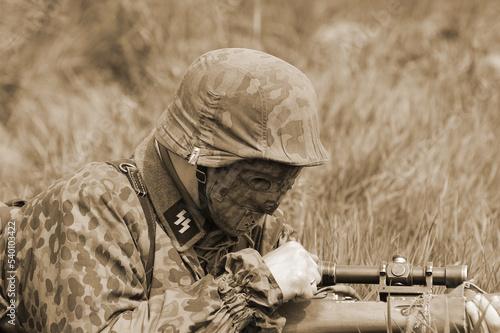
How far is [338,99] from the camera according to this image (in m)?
7.01

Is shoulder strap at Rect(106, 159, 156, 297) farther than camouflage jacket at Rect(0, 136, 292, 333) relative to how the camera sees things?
Yes

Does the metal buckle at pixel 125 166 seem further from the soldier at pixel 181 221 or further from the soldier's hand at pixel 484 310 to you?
the soldier's hand at pixel 484 310

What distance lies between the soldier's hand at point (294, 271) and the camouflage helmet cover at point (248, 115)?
0.35 m

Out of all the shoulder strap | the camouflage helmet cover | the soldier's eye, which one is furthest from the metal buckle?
the soldier's eye

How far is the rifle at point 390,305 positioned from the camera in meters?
2.99

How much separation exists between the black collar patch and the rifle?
1.49 feet

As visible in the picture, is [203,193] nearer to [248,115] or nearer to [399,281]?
[248,115]

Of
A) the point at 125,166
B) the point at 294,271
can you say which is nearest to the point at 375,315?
the point at 294,271

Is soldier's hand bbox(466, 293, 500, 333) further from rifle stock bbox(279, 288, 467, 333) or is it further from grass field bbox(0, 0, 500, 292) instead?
A: grass field bbox(0, 0, 500, 292)

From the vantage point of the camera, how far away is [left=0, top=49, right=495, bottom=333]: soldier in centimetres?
283

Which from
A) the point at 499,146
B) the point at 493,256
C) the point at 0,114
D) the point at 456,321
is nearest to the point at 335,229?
the point at 493,256

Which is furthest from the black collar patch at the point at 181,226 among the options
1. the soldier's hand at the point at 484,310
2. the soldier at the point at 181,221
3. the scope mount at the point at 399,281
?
the soldier's hand at the point at 484,310

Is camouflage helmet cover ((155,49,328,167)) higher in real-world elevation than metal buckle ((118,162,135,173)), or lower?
higher

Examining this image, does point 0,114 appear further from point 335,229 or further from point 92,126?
point 335,229
